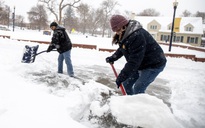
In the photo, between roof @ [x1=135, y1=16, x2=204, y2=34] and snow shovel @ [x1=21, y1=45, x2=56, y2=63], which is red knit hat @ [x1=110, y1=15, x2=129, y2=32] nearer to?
snow shovel @ [x1=21, y1=45, x2=56, y2=63]

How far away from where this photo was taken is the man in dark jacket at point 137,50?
8.03 feet

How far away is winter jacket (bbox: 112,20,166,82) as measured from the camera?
2436 mm

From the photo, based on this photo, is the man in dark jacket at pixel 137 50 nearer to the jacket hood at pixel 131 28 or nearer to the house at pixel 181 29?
the jacket hood at pixel 131 28

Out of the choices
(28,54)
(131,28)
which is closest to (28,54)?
(28,54)

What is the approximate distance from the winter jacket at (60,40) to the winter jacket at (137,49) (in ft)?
9.12

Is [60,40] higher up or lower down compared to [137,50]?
higher up

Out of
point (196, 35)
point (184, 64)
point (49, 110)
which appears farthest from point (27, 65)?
point (196, 35)

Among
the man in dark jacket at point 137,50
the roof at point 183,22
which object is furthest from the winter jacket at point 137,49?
the roof at point 183,22

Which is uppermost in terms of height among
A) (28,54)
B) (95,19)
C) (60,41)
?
(95,19)

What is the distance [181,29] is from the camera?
44844 mm

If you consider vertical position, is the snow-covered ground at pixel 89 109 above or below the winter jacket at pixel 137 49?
below

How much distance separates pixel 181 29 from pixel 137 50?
1864 inches

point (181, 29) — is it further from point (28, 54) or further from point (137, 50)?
point (137, 50)

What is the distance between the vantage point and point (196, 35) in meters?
43.2
